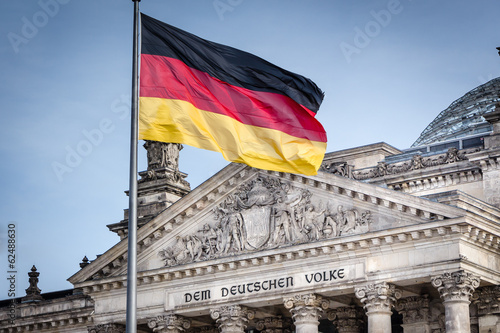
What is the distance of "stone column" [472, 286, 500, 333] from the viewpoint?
4881cm

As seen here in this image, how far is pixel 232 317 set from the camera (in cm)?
5175

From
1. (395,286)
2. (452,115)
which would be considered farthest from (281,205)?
(452,115)

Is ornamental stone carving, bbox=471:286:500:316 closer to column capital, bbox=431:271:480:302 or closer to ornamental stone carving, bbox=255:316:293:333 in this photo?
column capital, bbox=431:271:480:302

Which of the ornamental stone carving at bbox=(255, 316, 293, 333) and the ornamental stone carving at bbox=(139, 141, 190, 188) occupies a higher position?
the ornamental stone carving at bbox=(139, 141, 190, 188)

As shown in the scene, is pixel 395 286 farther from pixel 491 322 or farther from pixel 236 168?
pixel 236 168

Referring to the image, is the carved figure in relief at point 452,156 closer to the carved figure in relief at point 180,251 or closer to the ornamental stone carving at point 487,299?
the ornamental stone carving at point 487,299

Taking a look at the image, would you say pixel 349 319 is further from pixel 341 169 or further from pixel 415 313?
pixel 341 169

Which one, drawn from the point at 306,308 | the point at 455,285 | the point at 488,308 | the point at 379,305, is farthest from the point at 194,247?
the point at 488,308

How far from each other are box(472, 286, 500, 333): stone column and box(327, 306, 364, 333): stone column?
6.33 meters

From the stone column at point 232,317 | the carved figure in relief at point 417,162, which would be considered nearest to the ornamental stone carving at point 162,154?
the stone column at point 232,317

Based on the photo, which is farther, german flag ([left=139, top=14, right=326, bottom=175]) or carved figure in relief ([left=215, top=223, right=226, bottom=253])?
carved figure in relief ([left=215, top=223, right=226, bottom=253])

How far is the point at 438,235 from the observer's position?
4672 centimetres

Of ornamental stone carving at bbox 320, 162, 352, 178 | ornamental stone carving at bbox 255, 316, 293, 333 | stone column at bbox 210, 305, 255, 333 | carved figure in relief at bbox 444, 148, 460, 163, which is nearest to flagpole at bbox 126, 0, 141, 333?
stone column at bbox 210, 305, 255, 333

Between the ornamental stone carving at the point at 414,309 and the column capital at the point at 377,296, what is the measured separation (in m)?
3.15
